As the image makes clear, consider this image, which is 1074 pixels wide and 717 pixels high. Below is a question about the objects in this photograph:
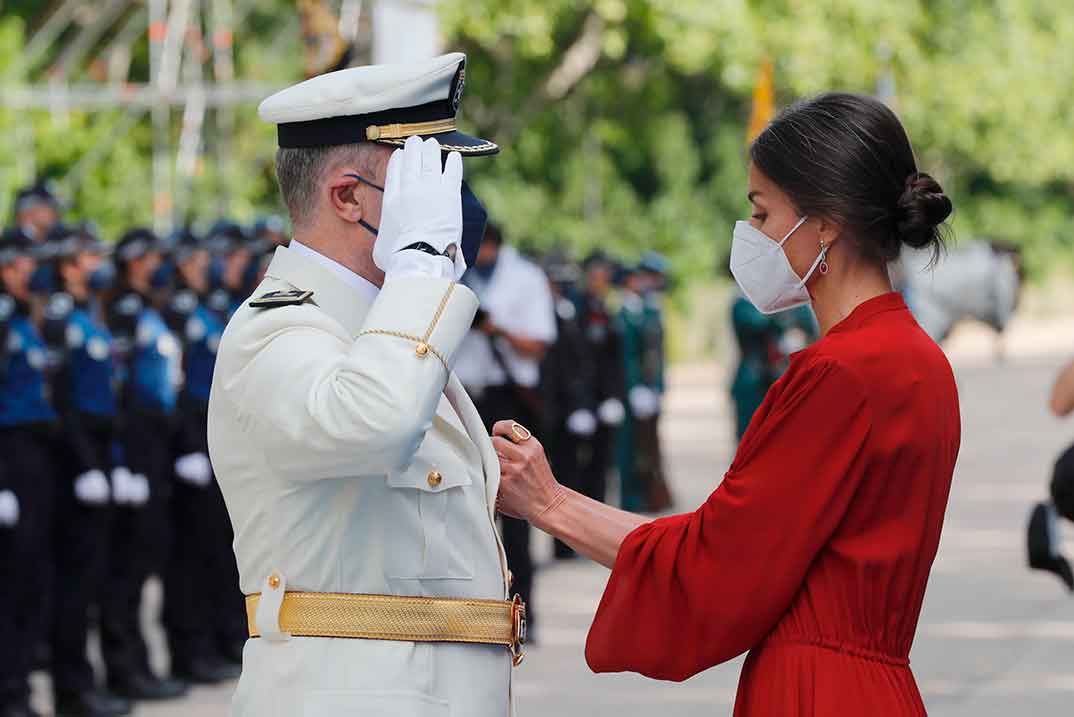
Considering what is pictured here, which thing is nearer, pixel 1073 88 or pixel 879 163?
pixel 879 163

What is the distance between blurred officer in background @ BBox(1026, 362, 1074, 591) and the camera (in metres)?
5.55

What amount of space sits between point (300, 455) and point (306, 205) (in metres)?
0.46

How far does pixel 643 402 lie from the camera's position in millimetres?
14000

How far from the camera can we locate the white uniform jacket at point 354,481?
2605 millimetres

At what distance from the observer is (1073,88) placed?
38938 mm

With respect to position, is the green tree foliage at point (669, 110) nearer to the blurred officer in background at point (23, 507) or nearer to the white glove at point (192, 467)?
the white glove at point (192, 467)

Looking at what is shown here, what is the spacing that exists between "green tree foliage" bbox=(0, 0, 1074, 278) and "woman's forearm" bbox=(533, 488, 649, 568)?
53.2 feet

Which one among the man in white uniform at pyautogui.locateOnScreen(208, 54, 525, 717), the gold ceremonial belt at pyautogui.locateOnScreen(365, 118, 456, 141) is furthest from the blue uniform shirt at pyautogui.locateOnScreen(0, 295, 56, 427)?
the gold ceremonial belt at pyautogui.locateOnScreen(365, 118, 456, 141)

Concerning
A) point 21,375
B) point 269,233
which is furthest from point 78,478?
point 269,233

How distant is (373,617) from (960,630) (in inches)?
278

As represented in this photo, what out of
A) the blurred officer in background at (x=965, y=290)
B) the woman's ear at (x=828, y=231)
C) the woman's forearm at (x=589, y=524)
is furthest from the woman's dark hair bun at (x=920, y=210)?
the blurred officer in background at (x=965, y=290)

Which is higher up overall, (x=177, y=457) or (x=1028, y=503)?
(x=177, y=457)

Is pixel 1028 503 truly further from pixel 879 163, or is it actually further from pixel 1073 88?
pixel 1073 88

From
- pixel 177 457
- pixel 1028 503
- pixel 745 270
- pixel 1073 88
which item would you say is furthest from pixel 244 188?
pixel 1073 88
